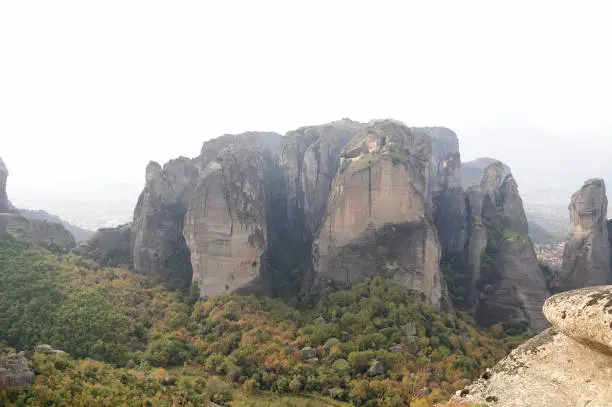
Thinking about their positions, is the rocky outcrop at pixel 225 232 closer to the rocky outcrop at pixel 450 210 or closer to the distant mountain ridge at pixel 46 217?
the rocky outcrop at pixel 450 210

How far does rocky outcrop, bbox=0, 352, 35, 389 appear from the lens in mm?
12477

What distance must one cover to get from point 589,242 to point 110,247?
134 feet

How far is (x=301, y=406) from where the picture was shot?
54.1 feet

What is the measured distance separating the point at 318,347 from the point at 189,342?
25.7 ft

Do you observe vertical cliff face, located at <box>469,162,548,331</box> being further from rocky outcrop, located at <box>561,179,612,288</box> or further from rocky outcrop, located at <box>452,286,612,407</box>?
rocky outcrop, located at <box>452,286,612,407</box>

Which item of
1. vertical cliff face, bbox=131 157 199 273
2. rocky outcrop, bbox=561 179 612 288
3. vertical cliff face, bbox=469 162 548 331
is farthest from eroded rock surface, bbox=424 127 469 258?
vertical cliff face, bbox=131 157 199 273

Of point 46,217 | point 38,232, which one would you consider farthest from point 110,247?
point 46,217

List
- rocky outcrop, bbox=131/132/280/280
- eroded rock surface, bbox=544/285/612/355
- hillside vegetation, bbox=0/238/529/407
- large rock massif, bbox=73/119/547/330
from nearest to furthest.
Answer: eroded rock surface, bbox=544/285/612/355 < hillside vegetation, bbox=0/238/529/407 < large rock massif, bbox=73/119/547/330 < rocky outcrop, bbox=131/132/280/280

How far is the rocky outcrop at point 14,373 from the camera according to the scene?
1248 cm

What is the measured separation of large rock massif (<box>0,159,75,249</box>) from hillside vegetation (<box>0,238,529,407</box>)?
5453 mm

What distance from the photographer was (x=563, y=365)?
651 cm

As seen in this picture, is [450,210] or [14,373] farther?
[450,210]

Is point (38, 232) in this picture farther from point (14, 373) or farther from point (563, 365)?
point (563, 365)

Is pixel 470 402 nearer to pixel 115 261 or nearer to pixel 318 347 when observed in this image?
pixel 318 347
